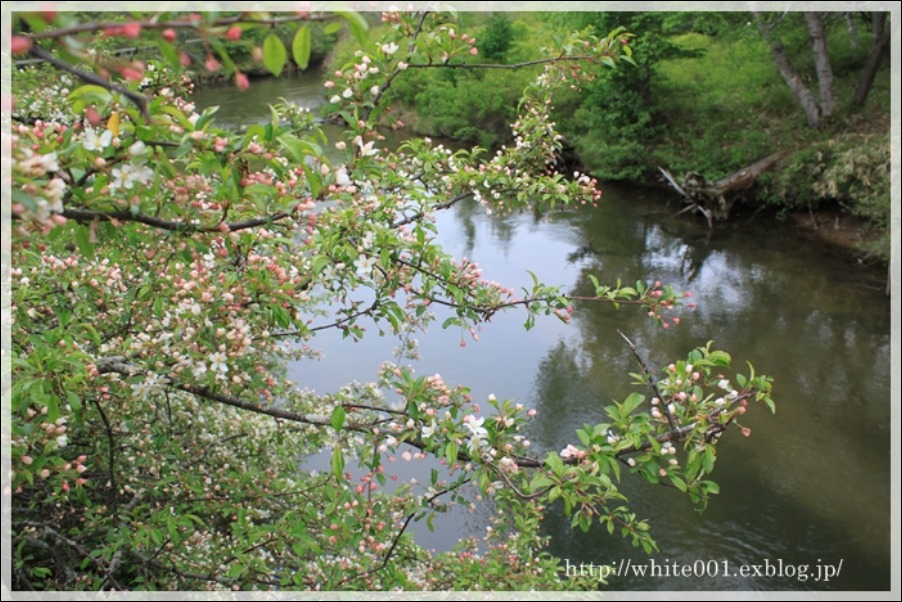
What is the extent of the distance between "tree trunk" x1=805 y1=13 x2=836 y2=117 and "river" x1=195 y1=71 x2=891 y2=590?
2.48m

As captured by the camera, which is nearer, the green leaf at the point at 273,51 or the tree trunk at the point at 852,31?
the green leaf at the point at 273,51

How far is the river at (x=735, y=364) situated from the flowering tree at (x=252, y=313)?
1314 millimetres

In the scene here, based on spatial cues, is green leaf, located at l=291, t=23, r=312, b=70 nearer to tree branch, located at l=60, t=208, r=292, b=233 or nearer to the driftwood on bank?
tree branch, located at l=60, t=208, r=292, b=233

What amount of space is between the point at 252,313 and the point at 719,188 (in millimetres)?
12299

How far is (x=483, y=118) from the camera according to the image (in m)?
17.7

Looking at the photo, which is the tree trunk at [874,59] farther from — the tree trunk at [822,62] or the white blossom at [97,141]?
the white blossom at [97,141]

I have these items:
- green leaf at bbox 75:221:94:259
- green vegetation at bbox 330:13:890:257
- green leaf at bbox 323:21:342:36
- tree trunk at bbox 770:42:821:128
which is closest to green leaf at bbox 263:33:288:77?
green leaf at bbox 323:21:342:36

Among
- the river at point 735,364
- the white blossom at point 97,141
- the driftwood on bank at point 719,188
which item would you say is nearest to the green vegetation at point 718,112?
the driftwood on bank at point 719,188

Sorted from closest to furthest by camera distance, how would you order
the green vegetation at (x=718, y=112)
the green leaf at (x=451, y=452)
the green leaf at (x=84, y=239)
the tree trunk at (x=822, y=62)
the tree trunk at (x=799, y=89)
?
1. the green leaf at (x=84, y=239)
2. the green leaf at (x=451, y=452)
3. the green vegetation at (x=718, y=112)
4. the tree trunk at (x=822, y=62)
5. the tree trunk at (x=799, y=89)

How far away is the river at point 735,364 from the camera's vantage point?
5.59 meters

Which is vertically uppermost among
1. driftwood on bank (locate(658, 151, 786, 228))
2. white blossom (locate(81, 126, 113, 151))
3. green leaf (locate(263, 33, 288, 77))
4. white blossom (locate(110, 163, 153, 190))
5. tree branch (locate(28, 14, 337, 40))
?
tree branch (locate(28, 14, 337, 40))

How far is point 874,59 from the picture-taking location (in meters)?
13.1

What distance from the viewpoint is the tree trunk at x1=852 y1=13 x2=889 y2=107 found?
42.7 ft

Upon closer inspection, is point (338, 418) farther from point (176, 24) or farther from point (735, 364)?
point (735, 364)
